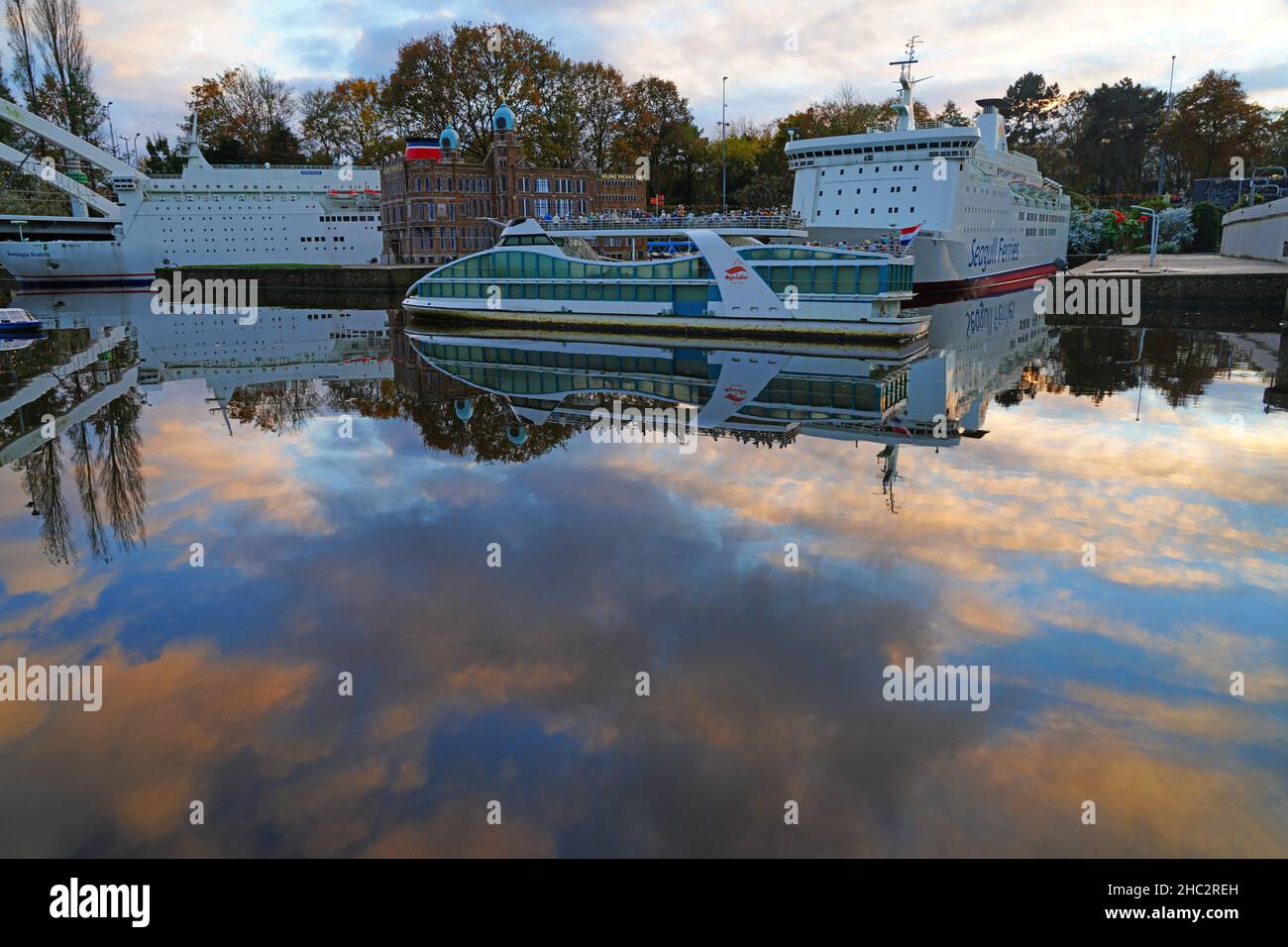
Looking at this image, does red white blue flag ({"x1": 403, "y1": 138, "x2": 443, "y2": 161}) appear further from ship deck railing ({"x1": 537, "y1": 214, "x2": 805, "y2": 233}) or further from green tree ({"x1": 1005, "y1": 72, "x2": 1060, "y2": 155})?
green tree ({"x1": 1005, "y1": 72, "x2": 1060, "y2": 155})

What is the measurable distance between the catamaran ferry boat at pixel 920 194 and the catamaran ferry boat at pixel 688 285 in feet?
24.3

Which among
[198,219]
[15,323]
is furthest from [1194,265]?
[198,219]

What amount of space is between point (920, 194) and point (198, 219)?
61.9m

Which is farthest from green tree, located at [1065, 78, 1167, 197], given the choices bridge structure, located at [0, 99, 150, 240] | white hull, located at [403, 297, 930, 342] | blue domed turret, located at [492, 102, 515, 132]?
bridge structure, located at [0, 99, 150, 240]

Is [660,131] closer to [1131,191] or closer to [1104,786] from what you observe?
[1131,191]

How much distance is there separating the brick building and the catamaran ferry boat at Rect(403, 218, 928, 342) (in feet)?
79.8

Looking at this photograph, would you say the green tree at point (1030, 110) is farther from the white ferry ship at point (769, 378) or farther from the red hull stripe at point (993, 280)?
the white ferry ship at point (769, 378)

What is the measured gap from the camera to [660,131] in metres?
81.1

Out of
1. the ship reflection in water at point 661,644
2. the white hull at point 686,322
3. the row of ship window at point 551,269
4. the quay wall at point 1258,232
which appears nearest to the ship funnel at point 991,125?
the quay wall at point 1258,232

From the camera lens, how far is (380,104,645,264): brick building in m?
61.8

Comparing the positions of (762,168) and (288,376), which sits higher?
(762,168)

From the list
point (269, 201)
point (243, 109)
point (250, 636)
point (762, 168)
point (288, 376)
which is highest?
point (243, 109)
